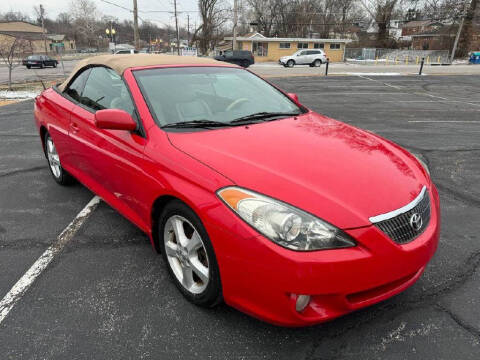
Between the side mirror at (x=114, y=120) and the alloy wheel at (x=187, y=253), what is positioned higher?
the side mirror at (x=114, y=120)

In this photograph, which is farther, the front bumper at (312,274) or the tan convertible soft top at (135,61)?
the tan convertible soft top at (135,61)

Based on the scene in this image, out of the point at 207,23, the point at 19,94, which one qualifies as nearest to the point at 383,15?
the point at 207,23

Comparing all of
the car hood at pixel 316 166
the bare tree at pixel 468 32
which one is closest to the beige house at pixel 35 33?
the bare tree at pixel 468 32

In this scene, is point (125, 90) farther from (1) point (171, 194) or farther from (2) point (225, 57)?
(2) point (225, 57)

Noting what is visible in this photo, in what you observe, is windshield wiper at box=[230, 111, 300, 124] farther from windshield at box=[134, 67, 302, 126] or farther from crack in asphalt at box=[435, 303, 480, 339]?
crack in asphalt at box=[435, 303, 480, 339]

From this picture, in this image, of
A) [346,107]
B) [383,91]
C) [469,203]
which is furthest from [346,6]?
[469,203]

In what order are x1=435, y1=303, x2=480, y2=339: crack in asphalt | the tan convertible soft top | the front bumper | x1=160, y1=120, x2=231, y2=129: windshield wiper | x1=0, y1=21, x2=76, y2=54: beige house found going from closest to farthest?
the front bumper → x1=435, y1=303, x2=480, y2=339: crack in asphalt → x1=160, y1=120, x2=231, y2=129: windshield wiper → the tan convertible soft top → x1=0, y1=21, x2=76, y2=54: beige house

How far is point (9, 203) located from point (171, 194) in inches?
110

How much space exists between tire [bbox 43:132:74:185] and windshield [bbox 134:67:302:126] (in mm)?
1922

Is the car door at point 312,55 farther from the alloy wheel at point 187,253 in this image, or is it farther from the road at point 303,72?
the alloy wheel at point 187,253

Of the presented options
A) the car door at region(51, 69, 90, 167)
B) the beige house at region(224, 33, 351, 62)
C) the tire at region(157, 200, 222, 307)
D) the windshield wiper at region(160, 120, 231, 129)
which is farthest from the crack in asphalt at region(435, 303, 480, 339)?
the beige house at region(224, 33, 351, 62)

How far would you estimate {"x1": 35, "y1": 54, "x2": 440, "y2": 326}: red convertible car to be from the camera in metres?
1.79

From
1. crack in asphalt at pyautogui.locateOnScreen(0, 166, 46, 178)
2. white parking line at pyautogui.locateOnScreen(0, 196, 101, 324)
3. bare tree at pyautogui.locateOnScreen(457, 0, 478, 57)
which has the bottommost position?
crack in asphalt at pyautogui.locateOnScreen(0, 166, 46, 178)

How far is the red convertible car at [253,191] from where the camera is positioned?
70.7 inches
